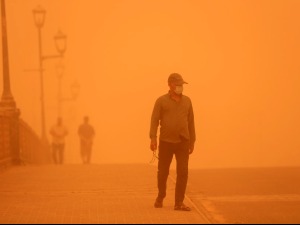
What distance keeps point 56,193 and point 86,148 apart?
16616 mm

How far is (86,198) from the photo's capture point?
17.3m

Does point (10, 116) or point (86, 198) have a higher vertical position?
point (86, 198)

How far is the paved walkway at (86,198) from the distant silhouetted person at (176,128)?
564 millimetres

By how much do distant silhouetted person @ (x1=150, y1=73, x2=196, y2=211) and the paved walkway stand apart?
0.56 metres

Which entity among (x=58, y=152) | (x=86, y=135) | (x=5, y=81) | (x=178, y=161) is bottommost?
(x=58, y=152)

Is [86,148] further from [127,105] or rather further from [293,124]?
[127,105]

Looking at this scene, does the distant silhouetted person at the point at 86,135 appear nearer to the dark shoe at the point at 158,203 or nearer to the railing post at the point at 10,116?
the railing post at the point at 10,116

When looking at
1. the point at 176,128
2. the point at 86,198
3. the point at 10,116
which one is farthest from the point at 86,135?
the point at 176,128

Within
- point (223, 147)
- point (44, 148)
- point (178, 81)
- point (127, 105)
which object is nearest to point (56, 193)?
point (178, 81)

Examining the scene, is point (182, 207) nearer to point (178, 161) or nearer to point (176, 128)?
point (178, 161)

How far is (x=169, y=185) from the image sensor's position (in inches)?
760

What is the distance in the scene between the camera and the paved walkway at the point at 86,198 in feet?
49.0

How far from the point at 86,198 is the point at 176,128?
7.35ft

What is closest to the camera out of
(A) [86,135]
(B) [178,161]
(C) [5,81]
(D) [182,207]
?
(D) [182,207]
